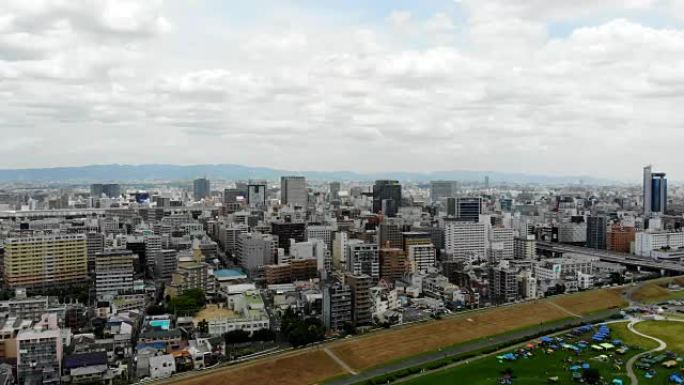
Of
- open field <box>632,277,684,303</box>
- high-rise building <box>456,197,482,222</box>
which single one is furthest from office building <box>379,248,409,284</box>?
high-rise building <box>456,197,482,222</box>

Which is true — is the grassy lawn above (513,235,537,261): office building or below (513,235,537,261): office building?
below

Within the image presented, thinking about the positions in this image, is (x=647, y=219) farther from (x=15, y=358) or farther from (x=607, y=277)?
(x=15, y=358)

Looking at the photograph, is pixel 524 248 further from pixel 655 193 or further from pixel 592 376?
pixel 655 193

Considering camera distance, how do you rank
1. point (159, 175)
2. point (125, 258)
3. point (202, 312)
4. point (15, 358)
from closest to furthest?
point (15, 358) < point (202, 312) < point (125, 258) < point (159, 175)

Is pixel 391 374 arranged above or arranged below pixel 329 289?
below

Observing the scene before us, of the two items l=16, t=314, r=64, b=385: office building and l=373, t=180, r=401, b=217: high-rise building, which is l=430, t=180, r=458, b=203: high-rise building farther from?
l=16, t=314, r=64, b=385: office building

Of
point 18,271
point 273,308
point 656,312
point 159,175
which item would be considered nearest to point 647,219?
point 656,312

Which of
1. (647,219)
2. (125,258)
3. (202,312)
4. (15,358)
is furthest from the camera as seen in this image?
(647,219)
